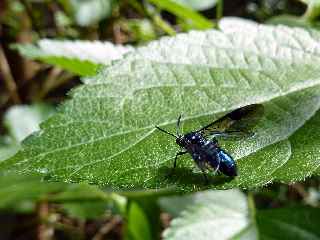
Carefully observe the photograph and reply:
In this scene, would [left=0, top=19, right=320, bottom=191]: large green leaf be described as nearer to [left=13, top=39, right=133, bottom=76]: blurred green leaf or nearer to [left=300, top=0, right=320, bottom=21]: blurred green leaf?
[left=13, top=39, right=133, bottom=76]: blurred green leaf

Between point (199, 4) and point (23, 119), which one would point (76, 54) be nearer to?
point (199, 4)

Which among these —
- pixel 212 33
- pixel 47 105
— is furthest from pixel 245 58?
pixel 47 105

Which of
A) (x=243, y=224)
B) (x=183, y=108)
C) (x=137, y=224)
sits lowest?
(x=137, y=224)

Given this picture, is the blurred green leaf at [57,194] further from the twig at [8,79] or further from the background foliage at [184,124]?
the twig at [8,79]

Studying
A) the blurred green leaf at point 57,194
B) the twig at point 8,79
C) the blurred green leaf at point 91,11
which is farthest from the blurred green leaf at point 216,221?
the twig at point 8,79

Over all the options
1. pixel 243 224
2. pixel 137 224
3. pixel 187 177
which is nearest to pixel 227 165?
pixel 187 177

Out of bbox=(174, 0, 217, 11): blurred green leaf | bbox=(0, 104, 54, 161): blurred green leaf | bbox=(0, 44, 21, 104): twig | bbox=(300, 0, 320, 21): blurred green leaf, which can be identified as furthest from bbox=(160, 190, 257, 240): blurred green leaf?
bbox=(0, 44, 21, 104): twig
